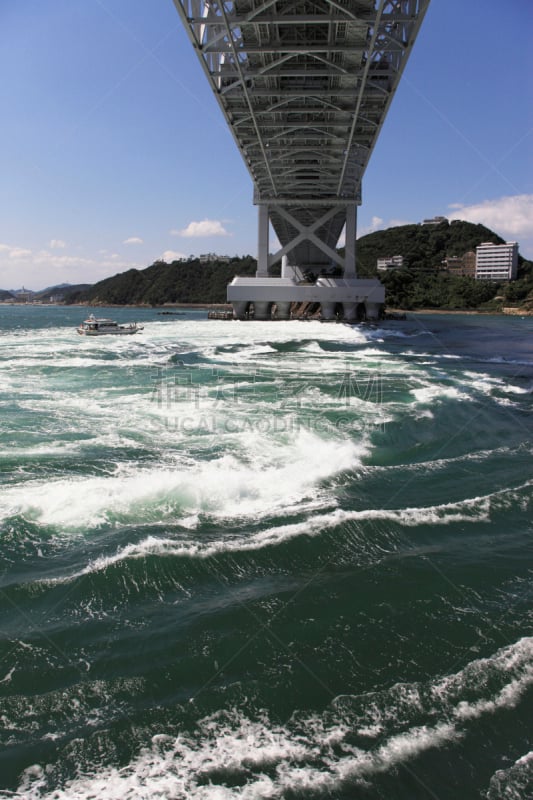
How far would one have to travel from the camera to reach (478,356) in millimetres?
20438

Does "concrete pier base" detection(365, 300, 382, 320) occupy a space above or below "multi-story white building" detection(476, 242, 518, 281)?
below

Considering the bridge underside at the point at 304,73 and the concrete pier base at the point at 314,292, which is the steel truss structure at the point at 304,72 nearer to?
the bridge underside at the point at 304,73

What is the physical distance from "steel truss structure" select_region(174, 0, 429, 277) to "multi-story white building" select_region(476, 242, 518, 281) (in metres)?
86.5

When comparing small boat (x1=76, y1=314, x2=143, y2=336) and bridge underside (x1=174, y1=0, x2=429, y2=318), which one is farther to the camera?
small boat (x1=76, y1=314, x2=143, y2=336)

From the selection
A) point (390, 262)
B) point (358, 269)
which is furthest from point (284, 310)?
point (390, 262)

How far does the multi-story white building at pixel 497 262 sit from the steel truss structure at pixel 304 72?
86517mm

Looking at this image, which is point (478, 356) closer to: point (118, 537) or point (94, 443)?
point (94, 443)

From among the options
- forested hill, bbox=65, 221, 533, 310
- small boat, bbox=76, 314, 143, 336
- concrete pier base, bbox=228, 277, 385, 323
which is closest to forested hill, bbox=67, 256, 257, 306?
forested hill, bbox=65, 221, 533, 310

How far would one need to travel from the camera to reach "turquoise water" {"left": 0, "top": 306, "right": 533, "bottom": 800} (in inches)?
99.0

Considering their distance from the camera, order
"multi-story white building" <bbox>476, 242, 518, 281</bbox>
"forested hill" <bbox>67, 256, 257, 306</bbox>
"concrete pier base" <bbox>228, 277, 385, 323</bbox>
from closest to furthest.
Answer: "concrete pier base" <bbox>228, 277, 385, 323</bbox> < "multi-story white building" <bbox>476, 242, 518, 281</bbox> < "forested hill" <bbox>67, 256, 257, 306</bbox>

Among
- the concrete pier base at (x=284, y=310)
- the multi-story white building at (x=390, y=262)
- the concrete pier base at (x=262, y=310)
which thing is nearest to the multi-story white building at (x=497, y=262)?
the multi-story white building at (x=390, y=262)

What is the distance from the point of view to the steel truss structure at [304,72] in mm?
15086

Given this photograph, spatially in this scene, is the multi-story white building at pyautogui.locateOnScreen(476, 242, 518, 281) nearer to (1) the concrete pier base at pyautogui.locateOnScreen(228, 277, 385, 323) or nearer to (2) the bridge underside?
(1) the concrete pier base at pyautogui.locateOnScreen(228, 277, 385, 323)

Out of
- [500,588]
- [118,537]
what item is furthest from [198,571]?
[500,588]
